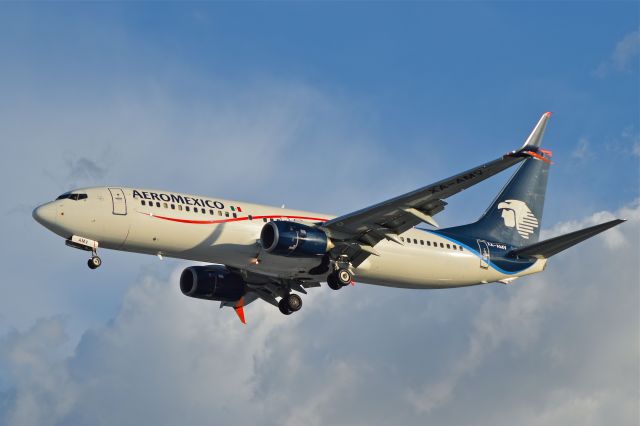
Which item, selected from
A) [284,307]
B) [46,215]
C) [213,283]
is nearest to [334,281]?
[284,307]

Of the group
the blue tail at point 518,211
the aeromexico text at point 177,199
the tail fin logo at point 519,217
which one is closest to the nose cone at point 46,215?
the aeromexico text at point 177,199

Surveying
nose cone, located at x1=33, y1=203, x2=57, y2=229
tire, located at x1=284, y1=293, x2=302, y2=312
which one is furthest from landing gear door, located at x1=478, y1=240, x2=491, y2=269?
nose cone, located at x1=33, y1=203, x2=57, y2=229

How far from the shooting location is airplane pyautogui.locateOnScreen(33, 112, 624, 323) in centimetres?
5038

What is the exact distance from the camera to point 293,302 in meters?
58.7

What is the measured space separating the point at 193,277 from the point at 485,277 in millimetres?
16065

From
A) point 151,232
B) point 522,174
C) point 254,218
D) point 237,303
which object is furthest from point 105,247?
point 522,174

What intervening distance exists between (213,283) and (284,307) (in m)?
4.08

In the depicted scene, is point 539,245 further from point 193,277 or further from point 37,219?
point 37,219

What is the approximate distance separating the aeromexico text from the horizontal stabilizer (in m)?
17.8

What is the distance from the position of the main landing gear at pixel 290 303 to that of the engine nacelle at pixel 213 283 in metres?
2.24

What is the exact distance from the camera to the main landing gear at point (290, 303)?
5862 centimetres

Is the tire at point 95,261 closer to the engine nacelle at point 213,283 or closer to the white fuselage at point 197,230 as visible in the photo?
the white fuselage at point 197,230

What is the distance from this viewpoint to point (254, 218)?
175 feet

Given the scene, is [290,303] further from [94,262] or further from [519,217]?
[519,217]
